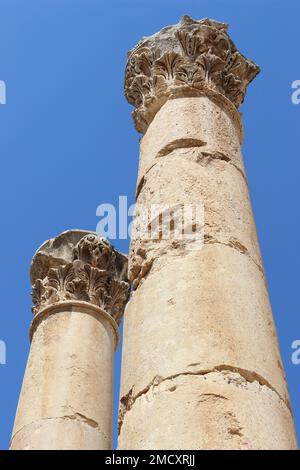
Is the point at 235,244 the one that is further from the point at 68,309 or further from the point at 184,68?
the point at 68,309

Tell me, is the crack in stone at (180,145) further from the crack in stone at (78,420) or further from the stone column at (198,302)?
the crack in stone at (78,420)

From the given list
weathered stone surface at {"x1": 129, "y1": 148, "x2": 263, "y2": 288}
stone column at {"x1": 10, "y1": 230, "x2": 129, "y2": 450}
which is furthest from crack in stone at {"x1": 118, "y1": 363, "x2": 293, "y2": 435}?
stone column at {"x1": 10, "y1": 230, "x2": 129, "y2": 450}

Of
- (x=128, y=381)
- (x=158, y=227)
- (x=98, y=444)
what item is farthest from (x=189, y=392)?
(x=98, y=444)

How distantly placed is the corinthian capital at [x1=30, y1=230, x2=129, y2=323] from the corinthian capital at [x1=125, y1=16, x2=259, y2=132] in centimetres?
389

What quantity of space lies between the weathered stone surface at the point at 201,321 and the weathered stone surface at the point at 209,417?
134 millimetres

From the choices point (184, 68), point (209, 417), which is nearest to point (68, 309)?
point (184, 68)

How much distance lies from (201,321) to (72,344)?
245 inches

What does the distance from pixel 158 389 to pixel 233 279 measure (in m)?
1.39

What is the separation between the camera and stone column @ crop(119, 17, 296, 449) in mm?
5871

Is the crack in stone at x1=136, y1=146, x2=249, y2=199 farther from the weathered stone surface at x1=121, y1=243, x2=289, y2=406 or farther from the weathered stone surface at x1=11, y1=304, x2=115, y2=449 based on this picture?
the weathered stone surface at x1=11, y1=304, x2=115, y2=449

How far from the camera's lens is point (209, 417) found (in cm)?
573

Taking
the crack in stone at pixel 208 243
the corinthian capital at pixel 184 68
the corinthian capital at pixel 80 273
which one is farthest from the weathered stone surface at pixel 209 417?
the corinthian capital at pixel 80 273

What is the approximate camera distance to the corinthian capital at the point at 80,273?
534 inches

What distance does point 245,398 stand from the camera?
600 cm
